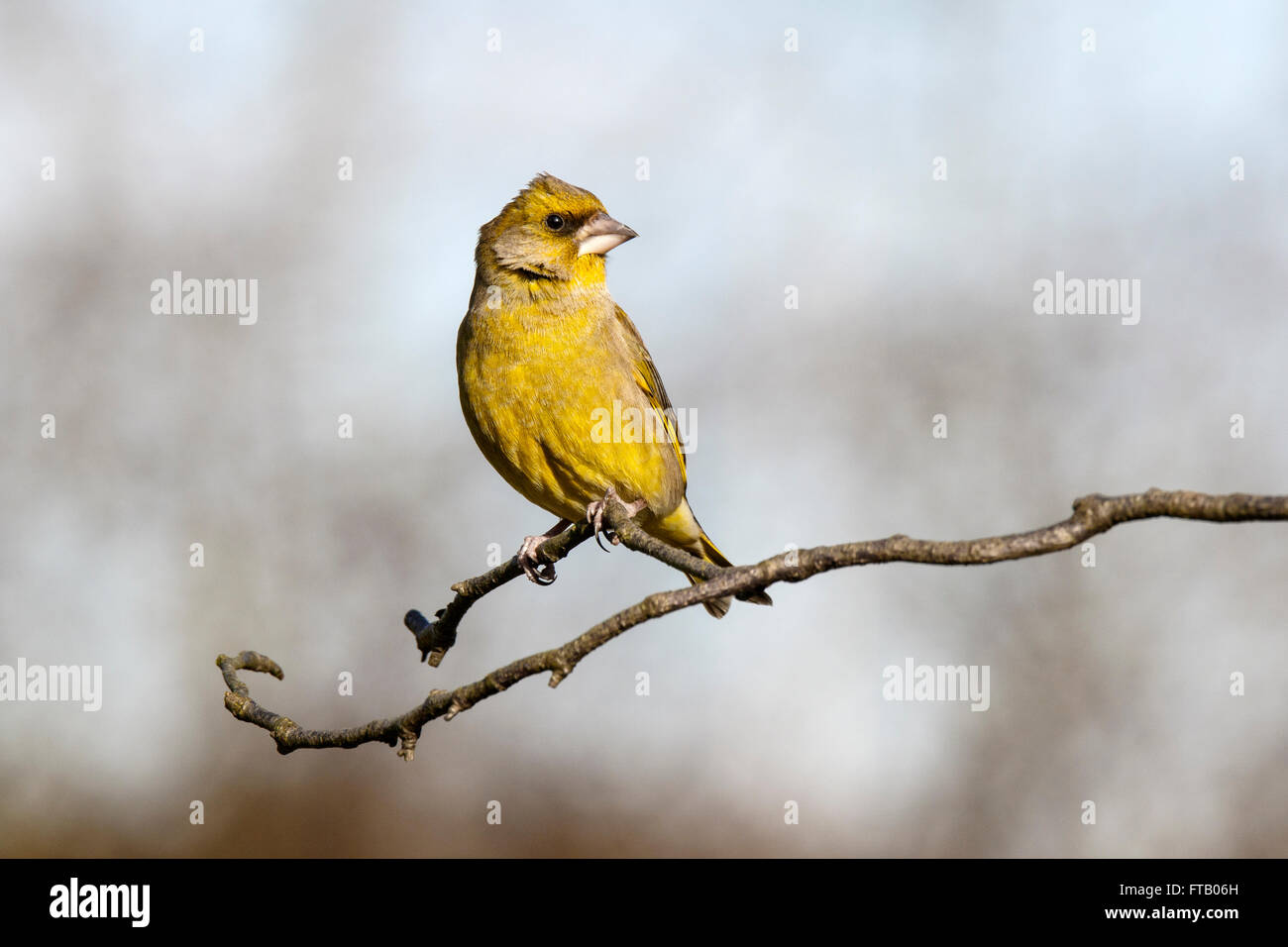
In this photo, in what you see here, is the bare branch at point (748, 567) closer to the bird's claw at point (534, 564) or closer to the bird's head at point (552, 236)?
the bird's claw at point (534, 564)

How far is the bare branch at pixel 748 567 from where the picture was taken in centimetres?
213

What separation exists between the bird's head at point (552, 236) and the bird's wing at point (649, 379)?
0.53 meters

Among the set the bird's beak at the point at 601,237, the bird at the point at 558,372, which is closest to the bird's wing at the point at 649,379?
the bird at the point at 558,372

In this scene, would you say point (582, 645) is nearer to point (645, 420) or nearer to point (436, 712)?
point (436, 712)

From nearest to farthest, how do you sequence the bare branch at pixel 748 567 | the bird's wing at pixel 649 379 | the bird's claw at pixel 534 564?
1. the bare branch at pixel 748 567
2. the bird's claw at pixel 534 564
3. the bird's wing at pixel 649 379

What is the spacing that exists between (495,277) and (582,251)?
0.53 meters

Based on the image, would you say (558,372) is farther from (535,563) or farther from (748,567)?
(748,567)

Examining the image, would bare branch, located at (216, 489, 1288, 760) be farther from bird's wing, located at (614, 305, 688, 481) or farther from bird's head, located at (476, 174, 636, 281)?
bird's wing, located at (614, 305, 688, 481)

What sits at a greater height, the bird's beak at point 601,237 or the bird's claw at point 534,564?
the bird's beak at point 601,237

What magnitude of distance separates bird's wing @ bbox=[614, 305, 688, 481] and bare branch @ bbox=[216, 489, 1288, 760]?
9.51 ft

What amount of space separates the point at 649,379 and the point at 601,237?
3.44 ft

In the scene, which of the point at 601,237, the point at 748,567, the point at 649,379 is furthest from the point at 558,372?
the point at 748,567

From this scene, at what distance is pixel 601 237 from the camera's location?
6637mm

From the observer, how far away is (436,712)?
10.7 ft
